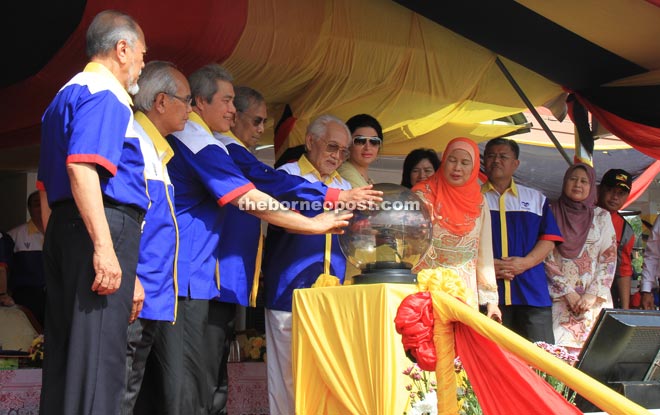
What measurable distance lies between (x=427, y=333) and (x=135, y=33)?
1282mm

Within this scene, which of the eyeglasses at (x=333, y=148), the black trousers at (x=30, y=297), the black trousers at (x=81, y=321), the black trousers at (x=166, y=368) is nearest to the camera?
the black trousers at (x=81, y=321)

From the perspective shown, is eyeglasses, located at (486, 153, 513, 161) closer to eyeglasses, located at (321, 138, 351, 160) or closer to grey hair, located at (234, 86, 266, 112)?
eyeglasses, located at (321, 138, 351, 160)

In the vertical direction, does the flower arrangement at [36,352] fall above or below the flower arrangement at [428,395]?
above

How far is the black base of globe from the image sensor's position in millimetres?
2793

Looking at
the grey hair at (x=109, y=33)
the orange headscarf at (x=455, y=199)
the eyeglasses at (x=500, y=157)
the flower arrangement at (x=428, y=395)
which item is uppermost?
the eyeglasses at (x=500, y=157)

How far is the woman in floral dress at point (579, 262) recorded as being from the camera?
4.58 metres

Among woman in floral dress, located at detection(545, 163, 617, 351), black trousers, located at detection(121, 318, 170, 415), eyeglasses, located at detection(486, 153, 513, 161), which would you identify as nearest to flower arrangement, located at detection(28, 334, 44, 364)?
black trousers, located at detection(121, 318, 170, 415)

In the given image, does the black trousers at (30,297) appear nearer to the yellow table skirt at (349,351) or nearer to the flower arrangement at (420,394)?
the yellow table skirt at (349,351)

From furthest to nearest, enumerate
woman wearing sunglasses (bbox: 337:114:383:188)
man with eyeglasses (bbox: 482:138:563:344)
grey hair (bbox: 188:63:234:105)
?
man with eyeglasses (bbox: 482:138:563:344)
woman wearing sunglasses (bbox: 337:114:383:188)
grey hair (bbox: 188:63:234:105)

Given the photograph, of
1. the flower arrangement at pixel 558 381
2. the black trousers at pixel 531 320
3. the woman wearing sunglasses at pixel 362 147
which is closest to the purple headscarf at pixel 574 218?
the black trousers at pixel 531 320

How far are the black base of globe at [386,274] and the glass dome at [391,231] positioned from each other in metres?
0.04

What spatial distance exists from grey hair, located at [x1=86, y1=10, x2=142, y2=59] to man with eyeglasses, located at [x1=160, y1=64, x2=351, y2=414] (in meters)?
0.70

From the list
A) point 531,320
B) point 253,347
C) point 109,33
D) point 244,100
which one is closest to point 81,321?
point 109,33

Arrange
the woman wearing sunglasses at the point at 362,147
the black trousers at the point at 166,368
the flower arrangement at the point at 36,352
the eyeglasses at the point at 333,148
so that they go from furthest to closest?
1. the woman wearing sunglasses at the point at 362,147
2. the flower arrangement at the point at 36,352
3. the eyeglasses at the point at 333,148
4. the black trousers at the point at 166,368
